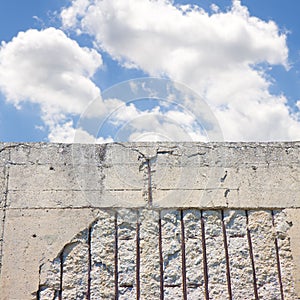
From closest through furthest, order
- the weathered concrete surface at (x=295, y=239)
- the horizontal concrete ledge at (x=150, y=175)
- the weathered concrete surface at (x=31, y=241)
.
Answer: the weathered concrete surface at (x=31, y=241) < the weathered concrete surface at (x=295, y=239) < the horizontal concrete ledge at (x=150, y=175)

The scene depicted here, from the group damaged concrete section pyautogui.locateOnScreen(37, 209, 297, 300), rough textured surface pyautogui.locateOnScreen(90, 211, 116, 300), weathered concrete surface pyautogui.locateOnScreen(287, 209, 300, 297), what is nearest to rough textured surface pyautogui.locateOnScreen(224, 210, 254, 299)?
damaged concrete section pyautogui.locateOnScreen(37, 209, 297, 300)

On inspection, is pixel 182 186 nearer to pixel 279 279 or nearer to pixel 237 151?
pixel 237 151

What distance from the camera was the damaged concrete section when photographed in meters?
4.32

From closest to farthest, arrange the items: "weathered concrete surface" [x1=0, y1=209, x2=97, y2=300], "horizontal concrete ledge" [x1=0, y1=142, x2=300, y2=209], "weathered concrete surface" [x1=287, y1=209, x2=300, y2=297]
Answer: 1. "weathered concrete surface" [x1=0, y1=209, x2=97, y2=300]
2. "weathered concrete surface" [x1=287, y1=209, x2=300, y2=297]
3. "horizontal concrete ledge" [x1=0, y1=142, x2=300, y2=209]

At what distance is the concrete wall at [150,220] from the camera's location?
4.34 m

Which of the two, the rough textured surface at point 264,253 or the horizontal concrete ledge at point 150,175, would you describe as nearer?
the rough textured surface at point 264,253

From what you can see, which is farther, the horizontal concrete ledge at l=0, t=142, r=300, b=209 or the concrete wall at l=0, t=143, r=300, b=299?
the horizontal concrete ledge at l=0, t=142, r=300, b=209

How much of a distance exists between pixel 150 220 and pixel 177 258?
42cm

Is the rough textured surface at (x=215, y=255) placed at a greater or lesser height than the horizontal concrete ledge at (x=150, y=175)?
lesser

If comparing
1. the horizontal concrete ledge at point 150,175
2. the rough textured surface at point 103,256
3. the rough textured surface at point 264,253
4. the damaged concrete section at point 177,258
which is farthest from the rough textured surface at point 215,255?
the rough textured surface at point 103,256

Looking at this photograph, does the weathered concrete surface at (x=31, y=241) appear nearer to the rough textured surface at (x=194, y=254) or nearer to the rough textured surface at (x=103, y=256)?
the rough textured surface at (x=103, y=256)

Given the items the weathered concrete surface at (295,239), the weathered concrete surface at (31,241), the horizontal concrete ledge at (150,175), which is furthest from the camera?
the horizontal concrete ledge at (150,175)

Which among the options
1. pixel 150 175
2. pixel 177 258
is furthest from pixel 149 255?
pixel 150 175

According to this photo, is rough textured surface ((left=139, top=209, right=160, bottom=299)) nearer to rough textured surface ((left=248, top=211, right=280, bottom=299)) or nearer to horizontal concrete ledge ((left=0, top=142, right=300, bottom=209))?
horizontal concrete ledge ((left=0, top=142, right=300, bottom=209))
